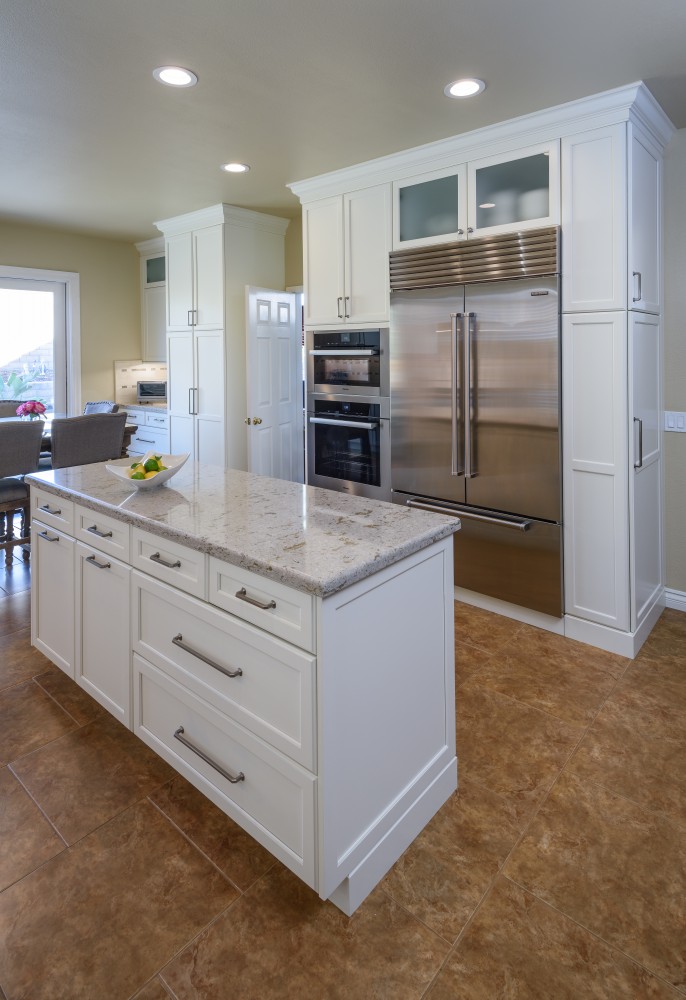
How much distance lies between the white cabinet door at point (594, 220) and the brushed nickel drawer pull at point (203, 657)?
225cm

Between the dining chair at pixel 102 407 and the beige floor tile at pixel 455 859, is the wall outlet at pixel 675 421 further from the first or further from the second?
the dining chair at pixel 102 407

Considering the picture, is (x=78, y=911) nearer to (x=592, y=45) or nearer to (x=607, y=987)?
(x=607, y=987)

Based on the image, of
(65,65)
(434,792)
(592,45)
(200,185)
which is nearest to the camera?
(434,792)

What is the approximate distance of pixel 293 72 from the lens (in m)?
2.50

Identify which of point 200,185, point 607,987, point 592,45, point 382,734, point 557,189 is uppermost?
point 200,185

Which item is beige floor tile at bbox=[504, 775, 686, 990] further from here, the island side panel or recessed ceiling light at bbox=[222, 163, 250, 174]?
recessed ceiling light at bbox=[222, 163, 250, 174]

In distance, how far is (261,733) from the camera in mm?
1509

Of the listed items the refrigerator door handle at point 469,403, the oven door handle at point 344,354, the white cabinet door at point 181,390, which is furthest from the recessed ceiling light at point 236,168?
the refrigerator door handle at point 469,403

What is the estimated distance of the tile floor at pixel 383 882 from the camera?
1.35 meters

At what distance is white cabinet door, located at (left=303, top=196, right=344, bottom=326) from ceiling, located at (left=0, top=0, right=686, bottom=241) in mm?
254

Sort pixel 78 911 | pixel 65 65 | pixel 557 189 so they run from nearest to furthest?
pixel 78 911
pixel 65 65
pixel 557 189

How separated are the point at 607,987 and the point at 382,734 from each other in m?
0.71

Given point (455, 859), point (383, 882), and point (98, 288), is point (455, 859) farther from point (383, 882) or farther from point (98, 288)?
point (98, 288)

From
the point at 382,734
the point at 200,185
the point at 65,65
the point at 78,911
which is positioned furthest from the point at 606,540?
the point at 200,185
